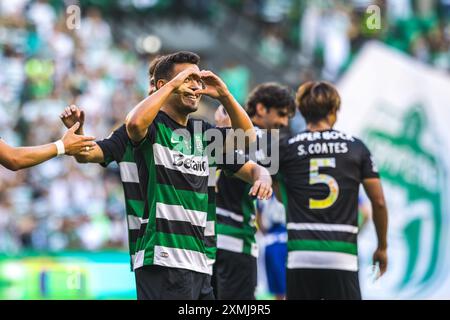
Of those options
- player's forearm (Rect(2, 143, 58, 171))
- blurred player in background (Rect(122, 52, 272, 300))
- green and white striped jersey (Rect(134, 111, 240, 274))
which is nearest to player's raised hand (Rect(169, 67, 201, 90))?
blurred player in background (Rect(122, 52, 272, 300))

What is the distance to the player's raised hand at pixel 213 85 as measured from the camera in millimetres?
5594

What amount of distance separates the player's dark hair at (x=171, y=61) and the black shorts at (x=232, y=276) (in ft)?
6.57

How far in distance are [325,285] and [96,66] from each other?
36.2ft

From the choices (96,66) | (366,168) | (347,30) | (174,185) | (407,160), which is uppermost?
(347,30)

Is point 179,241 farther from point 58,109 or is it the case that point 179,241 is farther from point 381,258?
point 58,109

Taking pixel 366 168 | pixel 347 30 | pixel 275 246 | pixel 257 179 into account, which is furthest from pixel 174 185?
pixel 347 30

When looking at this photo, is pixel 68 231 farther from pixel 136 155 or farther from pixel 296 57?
pixel 136 155

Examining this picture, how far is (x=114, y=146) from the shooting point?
18.6 feet

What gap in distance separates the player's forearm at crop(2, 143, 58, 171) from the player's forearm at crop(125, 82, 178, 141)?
0.56 metres

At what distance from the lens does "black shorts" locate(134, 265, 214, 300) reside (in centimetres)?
549

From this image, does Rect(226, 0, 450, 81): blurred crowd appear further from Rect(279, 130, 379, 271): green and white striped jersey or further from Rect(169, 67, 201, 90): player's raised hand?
Rect(169, 67, 201, 90): player's raised hand

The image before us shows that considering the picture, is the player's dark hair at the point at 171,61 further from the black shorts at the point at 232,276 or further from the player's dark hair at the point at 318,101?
the black shorts at the point at 232,276

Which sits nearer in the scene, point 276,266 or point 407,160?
point 276,266
